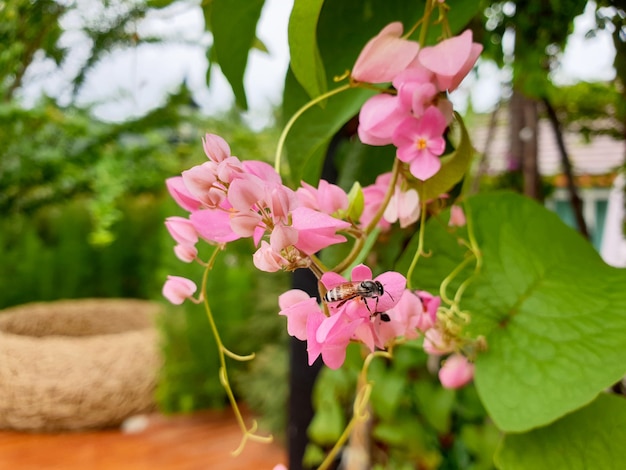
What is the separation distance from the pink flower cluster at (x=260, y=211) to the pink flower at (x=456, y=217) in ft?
0.30

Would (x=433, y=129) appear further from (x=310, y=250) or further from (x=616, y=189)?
(x=616, y=189)

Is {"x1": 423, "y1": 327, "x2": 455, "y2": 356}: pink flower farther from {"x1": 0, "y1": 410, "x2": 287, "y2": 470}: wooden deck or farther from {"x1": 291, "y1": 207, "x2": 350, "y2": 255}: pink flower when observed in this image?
{"x1": 0, "y1": 410, "x2": 287, "y2": 470}: wooden deck

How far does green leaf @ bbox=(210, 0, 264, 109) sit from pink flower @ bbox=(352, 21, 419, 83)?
0.06m

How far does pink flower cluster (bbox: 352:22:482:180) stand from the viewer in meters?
0.12

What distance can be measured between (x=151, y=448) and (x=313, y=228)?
84 cm

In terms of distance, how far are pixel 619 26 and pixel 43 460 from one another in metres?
0.65

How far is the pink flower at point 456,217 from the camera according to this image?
187mm

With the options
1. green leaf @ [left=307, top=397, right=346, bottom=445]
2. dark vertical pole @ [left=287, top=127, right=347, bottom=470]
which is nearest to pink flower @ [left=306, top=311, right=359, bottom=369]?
dark vertical pole @ [left=287, top=127, right=347, bottom=470]

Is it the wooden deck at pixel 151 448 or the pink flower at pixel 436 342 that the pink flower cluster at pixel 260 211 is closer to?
the pink flower at pixel 436 342

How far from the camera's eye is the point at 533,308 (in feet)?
0.60

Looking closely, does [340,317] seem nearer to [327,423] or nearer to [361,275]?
[361,275]

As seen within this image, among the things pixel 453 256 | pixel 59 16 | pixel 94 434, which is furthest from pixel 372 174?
pixel 94 434

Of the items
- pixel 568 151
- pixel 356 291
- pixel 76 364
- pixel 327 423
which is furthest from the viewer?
pixel 76 364

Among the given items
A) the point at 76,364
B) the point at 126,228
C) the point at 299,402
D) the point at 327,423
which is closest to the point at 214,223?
the point at 299,402
